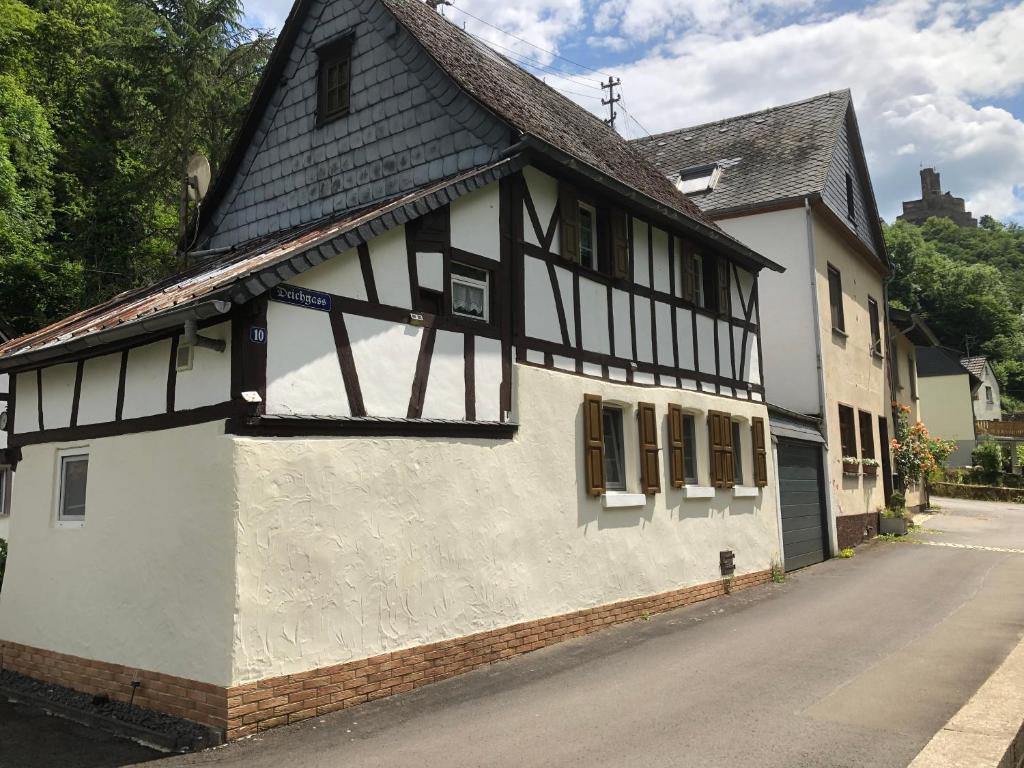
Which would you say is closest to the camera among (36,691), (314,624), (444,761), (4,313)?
(444,761)

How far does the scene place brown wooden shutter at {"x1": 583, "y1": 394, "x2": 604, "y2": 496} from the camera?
10.4 m

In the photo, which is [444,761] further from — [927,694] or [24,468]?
[24,468]

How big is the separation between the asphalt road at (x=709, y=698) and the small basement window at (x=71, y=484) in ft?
11.7

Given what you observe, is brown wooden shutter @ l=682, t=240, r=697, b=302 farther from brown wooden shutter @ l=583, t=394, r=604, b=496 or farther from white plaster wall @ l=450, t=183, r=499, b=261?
white plaster wall @ l=450, t=183, r=499, b=261

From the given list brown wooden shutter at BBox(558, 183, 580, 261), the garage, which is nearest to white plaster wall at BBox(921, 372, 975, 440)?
the garage

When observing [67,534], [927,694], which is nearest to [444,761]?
[927,694]

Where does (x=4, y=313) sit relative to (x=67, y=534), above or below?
above

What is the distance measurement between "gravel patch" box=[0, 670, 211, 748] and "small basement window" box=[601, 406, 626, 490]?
5.99 m

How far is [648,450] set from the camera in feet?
37.9

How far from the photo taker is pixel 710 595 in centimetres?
1266

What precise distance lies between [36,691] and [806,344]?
14.8 m

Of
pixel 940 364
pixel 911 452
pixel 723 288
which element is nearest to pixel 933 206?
pixel 940 364

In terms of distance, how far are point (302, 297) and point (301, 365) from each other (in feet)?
1.91

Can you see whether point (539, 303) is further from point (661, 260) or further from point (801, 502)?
point (801, 502)
